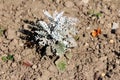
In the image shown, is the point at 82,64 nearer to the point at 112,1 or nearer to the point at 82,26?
the point at 82,26

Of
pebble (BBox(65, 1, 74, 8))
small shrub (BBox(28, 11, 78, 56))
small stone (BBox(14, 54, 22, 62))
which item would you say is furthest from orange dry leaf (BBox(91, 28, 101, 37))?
small stone (BBox(14, 54, 22, 62))

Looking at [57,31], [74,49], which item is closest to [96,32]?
[74,49]

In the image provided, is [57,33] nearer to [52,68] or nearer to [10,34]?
[52,68]

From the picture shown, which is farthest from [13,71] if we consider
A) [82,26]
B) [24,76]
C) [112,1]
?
[112,1]

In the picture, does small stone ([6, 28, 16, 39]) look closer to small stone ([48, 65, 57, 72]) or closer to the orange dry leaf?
small stone ([48, 65, 57, 72])

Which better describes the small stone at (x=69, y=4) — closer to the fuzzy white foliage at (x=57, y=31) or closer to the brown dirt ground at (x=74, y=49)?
the brown dirt ground at (x=74, y=49)
